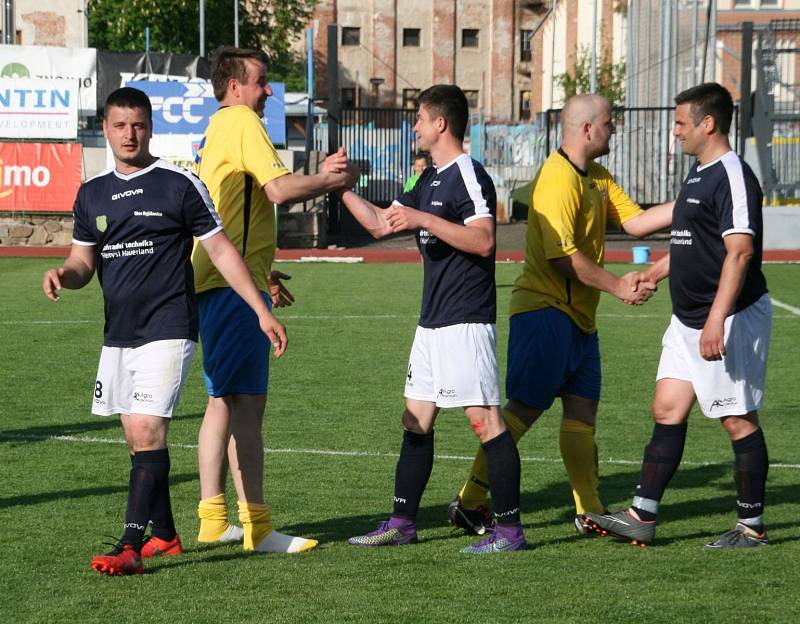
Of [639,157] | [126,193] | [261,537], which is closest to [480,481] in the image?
[261,537]

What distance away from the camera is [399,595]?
5336mm

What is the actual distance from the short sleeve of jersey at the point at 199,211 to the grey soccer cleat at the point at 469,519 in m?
1.86

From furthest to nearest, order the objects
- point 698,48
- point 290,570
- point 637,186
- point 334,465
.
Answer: point 698,48 < point 637,186 < point 334,465 < point 290,570

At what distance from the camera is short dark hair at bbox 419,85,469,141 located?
6117 mm

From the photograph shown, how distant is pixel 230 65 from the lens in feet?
20.5

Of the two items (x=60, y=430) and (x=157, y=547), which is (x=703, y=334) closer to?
(x=157, y=547)

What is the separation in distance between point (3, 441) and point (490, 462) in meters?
3.91

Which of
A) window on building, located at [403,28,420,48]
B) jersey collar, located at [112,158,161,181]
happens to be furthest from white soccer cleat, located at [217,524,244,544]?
window on building, located at [403,28,420,48]

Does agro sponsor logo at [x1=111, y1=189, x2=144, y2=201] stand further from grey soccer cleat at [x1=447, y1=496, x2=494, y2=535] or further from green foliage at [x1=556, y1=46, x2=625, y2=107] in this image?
green foliage at [x1=556, y1=46, x2=625, y2=107]

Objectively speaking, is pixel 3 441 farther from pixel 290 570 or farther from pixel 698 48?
pixel 698 48

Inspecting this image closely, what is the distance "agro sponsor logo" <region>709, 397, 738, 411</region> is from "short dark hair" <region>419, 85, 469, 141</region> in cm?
162

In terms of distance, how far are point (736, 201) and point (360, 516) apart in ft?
7.87

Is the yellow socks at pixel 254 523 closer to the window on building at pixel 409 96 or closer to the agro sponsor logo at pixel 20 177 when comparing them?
the agro sponsor logo at pixel 20 177

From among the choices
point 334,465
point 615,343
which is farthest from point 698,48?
point 334,465
